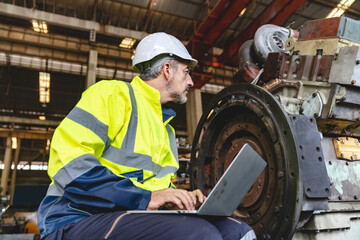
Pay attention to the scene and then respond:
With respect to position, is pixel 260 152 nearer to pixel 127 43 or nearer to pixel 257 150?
pixel 257 150

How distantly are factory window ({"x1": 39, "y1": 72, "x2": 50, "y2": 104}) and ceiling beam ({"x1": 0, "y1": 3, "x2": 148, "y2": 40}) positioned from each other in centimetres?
224

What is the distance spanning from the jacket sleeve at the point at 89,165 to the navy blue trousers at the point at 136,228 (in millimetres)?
62

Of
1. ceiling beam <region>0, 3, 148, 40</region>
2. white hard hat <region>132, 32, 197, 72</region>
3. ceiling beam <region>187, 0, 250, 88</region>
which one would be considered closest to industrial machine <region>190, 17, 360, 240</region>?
white hard hat <region>132, 32, 197, 72</region>

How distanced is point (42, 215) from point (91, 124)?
1.42 ft

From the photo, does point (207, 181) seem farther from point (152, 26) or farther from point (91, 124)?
point (152, 26)

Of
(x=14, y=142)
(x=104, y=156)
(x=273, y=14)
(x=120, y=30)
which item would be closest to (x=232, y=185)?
(x=104, y=156)

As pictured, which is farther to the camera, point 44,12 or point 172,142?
point 44,12

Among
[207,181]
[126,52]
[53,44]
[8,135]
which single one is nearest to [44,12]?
[53,44]

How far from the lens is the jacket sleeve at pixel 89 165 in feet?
3.51

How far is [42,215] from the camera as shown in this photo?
1.17 meters

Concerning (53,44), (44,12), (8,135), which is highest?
(44,12)

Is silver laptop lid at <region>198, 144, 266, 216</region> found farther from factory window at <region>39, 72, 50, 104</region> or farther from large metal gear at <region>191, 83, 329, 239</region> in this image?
factory window at <region>39, 72, 50, 104</region>

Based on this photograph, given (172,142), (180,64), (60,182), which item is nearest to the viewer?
(60,182)

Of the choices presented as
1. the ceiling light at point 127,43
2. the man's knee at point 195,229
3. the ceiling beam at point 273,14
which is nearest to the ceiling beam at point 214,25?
the ceiling beam at point 273,14
